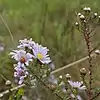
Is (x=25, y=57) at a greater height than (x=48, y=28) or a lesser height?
lesser

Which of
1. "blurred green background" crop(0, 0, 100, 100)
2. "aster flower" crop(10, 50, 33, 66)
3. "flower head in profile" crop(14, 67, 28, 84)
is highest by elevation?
"blurred green background" crop(0, 0, 100, 100)

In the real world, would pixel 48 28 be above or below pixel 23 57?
above

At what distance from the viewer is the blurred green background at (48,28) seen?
8.39ft

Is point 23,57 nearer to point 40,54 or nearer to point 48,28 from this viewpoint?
point 40,54

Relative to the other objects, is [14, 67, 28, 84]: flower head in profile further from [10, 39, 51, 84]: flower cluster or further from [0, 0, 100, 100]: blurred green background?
[0, 0, 100, 100]: blurred green background

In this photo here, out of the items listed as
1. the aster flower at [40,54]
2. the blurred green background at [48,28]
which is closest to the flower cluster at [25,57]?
the aster flower at [40,54]

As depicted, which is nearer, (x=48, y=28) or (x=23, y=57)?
(x=23, y=57)

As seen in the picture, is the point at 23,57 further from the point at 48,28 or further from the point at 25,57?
the point at 48,28

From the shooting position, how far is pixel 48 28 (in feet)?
9.47

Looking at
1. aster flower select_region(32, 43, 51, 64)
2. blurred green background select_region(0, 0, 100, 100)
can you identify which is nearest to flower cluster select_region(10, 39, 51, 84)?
aster flower select_region(32, 43, 51, 64)

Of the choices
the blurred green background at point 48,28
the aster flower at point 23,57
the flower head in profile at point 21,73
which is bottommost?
the flower head in profile at point 21,73

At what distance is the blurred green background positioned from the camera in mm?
2559

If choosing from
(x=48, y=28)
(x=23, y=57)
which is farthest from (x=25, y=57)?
(x=48, y=28)

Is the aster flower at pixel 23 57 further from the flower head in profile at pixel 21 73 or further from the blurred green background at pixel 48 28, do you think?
the blurred green background at pixel 48 28
